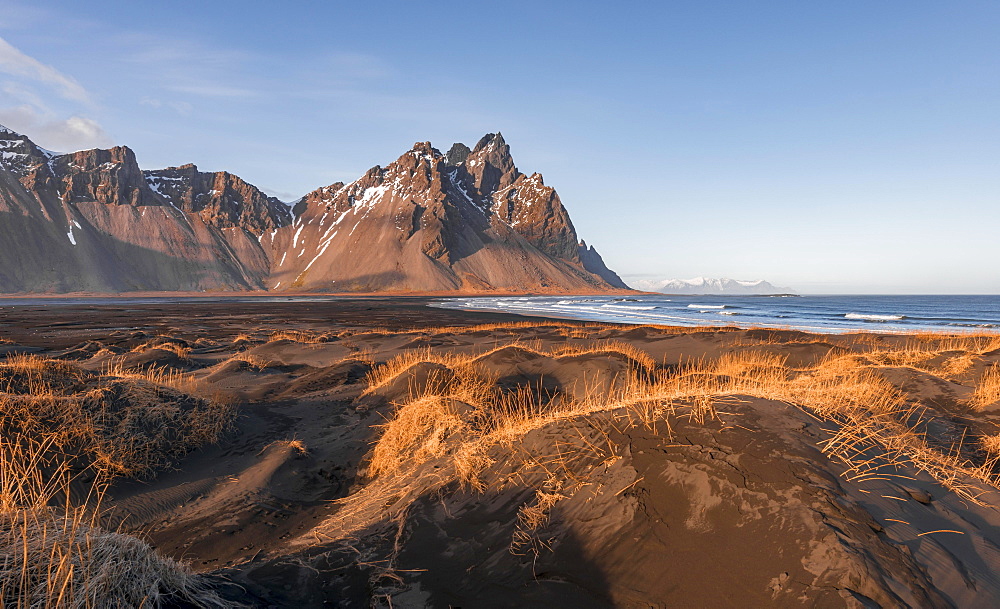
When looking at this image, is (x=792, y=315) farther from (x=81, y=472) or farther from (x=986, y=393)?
(x=81, y=472)

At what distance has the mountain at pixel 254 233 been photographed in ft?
378

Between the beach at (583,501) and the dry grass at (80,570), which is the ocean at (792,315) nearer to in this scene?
the beach at (583,501)

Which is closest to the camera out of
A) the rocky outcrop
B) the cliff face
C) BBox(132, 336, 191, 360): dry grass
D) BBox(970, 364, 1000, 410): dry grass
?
BBox(970, 364, 1000, 410): dry grass

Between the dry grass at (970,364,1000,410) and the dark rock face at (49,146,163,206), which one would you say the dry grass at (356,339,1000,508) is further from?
the dark rock face at (49,146,163,206)

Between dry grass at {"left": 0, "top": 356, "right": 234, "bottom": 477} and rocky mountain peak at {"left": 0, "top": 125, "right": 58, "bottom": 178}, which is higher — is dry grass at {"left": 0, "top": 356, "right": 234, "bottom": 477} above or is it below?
below

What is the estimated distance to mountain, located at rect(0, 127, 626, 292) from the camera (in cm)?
11506

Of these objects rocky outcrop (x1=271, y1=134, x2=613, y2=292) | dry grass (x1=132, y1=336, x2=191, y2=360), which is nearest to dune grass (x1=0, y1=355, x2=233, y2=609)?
dry grass (x1=132, y1=336, x2=191, y2=360)

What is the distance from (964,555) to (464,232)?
162 meters

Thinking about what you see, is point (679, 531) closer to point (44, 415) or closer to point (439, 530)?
point (439, 530)

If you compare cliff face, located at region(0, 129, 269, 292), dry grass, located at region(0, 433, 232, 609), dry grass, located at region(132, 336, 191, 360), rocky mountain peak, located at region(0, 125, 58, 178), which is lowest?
dry grass, located at region(132, 336, 191, 360)

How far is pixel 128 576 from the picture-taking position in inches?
116

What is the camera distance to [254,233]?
15738cm

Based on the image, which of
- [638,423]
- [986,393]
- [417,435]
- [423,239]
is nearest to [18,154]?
[423,239]

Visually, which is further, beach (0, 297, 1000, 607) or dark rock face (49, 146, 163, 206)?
dark rock face (49, 146, 163, 206)
